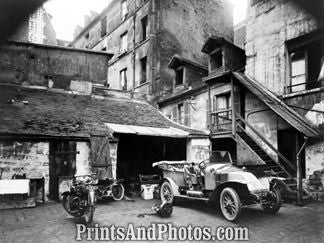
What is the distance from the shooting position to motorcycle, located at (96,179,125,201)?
1020 cm

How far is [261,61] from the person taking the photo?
43.1ft

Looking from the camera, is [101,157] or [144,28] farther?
[144,28]

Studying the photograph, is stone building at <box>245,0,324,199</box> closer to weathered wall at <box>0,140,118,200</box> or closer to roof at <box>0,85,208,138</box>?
roof at <box>0,85,208,138</box>

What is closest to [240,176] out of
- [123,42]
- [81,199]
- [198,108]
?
[81,199]

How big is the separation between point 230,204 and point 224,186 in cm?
53

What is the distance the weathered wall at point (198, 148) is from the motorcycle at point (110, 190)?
12.8ft

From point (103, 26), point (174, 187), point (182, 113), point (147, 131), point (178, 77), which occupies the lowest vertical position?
point (174, 187)

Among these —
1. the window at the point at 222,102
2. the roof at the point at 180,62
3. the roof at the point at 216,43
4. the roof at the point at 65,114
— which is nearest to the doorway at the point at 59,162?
the roof at the point at 65,114

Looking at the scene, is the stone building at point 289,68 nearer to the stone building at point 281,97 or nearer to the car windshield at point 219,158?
the stone building at point 281,97

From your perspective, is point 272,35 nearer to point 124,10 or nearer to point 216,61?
point 216,61

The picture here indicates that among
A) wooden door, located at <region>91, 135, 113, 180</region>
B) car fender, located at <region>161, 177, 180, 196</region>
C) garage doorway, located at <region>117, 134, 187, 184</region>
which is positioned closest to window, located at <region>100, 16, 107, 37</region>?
garage doorway, located at <region>117, 134, 187, 184</region>

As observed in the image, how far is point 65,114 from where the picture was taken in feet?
41.6

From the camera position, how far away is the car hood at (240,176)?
7290 millimetres

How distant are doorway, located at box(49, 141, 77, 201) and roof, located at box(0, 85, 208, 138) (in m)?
0.48
